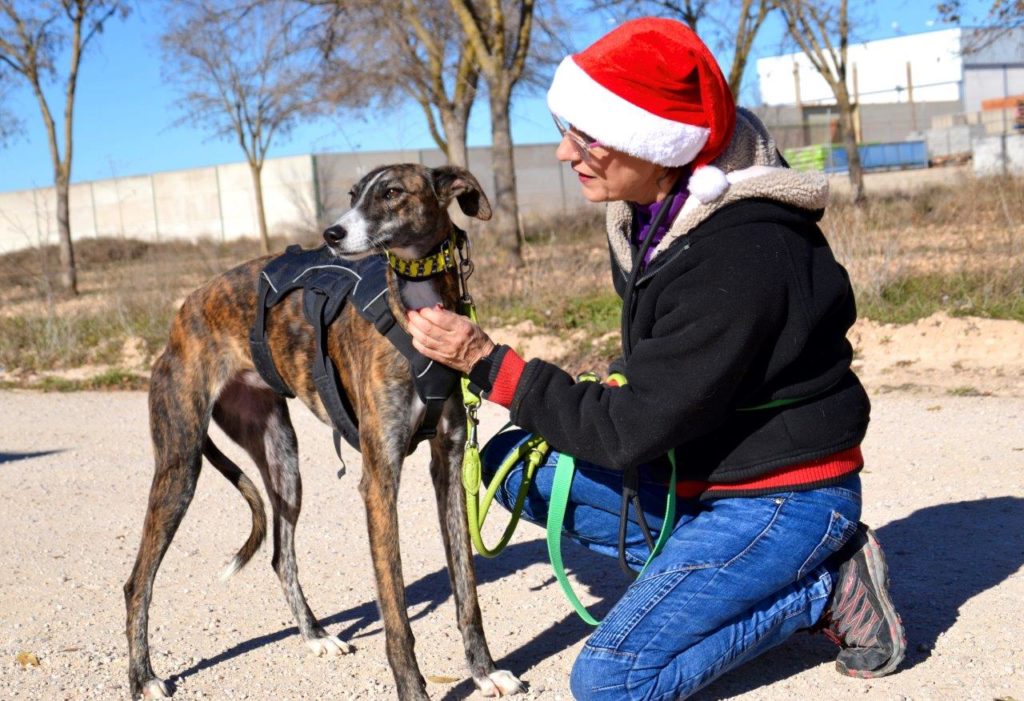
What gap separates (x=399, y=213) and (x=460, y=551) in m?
1.12

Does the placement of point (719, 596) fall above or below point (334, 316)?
below

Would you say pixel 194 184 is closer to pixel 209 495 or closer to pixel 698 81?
pixel 209 495

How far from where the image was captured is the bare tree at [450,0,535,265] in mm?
13898

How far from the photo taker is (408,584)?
4.82 metres

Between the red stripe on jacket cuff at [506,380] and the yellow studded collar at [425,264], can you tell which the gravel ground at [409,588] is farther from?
the yellow studded collar at [425,264]

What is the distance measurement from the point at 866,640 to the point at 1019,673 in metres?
0.46

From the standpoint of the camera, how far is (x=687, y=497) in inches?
142

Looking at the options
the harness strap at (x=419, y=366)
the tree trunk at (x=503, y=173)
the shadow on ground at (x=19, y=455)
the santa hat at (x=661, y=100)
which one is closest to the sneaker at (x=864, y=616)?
the santa hat at (x=661, y=100)

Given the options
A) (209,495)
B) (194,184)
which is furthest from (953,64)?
(209,495)

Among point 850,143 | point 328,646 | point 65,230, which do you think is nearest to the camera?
point 328,646

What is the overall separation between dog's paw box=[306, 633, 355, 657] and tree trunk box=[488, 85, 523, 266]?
9516 mm

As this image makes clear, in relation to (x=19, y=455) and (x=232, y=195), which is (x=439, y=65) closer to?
(x=19, y=455)

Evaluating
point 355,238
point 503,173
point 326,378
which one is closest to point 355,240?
point 355,238

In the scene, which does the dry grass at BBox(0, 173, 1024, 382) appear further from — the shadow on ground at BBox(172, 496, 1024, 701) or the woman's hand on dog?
the woman's hand on dog
